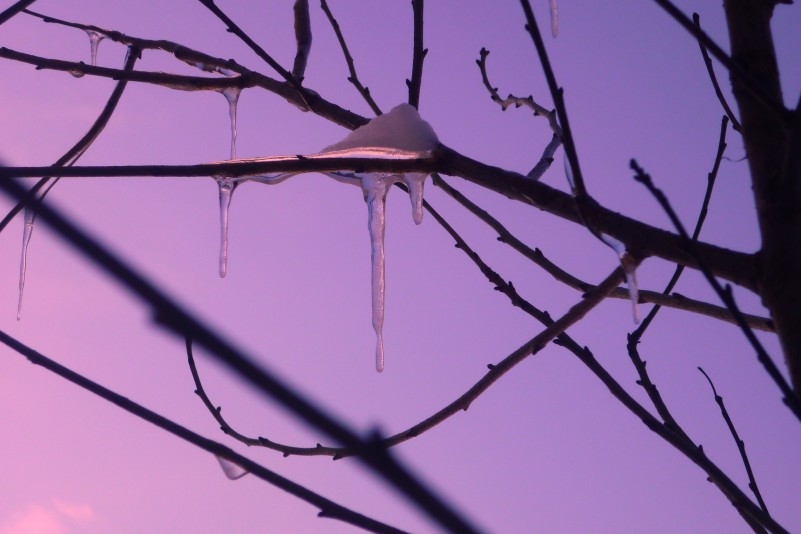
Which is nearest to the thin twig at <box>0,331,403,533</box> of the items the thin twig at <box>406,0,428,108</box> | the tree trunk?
the tree trunk

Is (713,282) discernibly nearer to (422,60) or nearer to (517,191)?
(517,191)

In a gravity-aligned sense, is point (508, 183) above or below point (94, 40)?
below

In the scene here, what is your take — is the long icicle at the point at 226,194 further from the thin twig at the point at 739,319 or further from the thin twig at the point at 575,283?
the thin twig at the point at 739,319

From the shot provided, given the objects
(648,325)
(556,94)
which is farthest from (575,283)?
→ (556,94)

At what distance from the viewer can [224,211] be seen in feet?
6.00

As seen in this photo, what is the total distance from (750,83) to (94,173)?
0.90 meters

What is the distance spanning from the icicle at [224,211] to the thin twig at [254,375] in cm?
120

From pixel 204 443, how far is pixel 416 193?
1.08 metres

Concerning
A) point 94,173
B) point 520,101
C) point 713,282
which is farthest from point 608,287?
point 520,101

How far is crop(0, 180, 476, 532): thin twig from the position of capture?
313 millimetres

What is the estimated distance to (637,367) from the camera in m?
1.59

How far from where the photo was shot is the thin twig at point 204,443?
0.67 m

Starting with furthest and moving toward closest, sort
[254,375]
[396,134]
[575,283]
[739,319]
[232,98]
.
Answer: [232,98] → [575,283] → [396,134] → [739,319] → [254,375]

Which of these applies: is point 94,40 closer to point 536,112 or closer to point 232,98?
point 232,98
